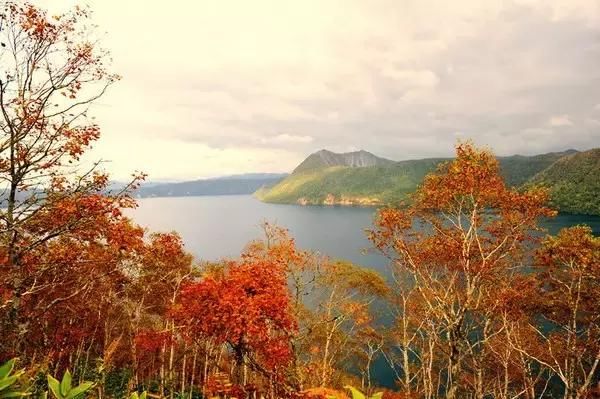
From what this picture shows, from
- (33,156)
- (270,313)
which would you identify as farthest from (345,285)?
(33,156)

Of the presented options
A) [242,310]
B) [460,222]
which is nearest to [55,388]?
[242,310]

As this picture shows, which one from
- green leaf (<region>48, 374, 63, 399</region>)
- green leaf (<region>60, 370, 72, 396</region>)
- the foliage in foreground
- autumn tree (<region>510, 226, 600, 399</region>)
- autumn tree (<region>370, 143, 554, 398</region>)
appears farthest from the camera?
autumn tree (<region>510, 226, 600, 399</region>)

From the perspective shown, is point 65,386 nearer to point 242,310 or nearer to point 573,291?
point 242,310

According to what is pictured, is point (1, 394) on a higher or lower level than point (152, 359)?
higher

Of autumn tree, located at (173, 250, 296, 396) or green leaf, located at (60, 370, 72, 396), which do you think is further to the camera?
autumn tree, located at (173, 250, 296, 396)

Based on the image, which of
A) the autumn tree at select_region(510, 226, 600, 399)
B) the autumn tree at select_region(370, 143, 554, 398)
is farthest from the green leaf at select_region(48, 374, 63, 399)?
the autumn tree at select_region(510, 226, 600, 399)

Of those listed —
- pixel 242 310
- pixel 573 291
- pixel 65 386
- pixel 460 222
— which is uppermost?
pixel 65 386

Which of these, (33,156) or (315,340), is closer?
(33,156)

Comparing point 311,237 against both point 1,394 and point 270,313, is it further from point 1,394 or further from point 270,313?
point 1,394

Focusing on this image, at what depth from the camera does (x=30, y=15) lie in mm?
10469

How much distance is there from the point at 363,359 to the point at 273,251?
24812 millimetres

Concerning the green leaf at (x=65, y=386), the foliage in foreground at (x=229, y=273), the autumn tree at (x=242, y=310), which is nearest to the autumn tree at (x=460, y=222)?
the foliage in foreground at (x=229, y=273)

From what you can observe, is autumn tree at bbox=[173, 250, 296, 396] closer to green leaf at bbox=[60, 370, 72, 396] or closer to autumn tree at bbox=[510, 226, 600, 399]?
green leaf at bbox=[60, 370, 72, 396]

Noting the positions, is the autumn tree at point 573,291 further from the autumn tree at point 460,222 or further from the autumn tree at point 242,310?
the autumn tree at point 242,310
